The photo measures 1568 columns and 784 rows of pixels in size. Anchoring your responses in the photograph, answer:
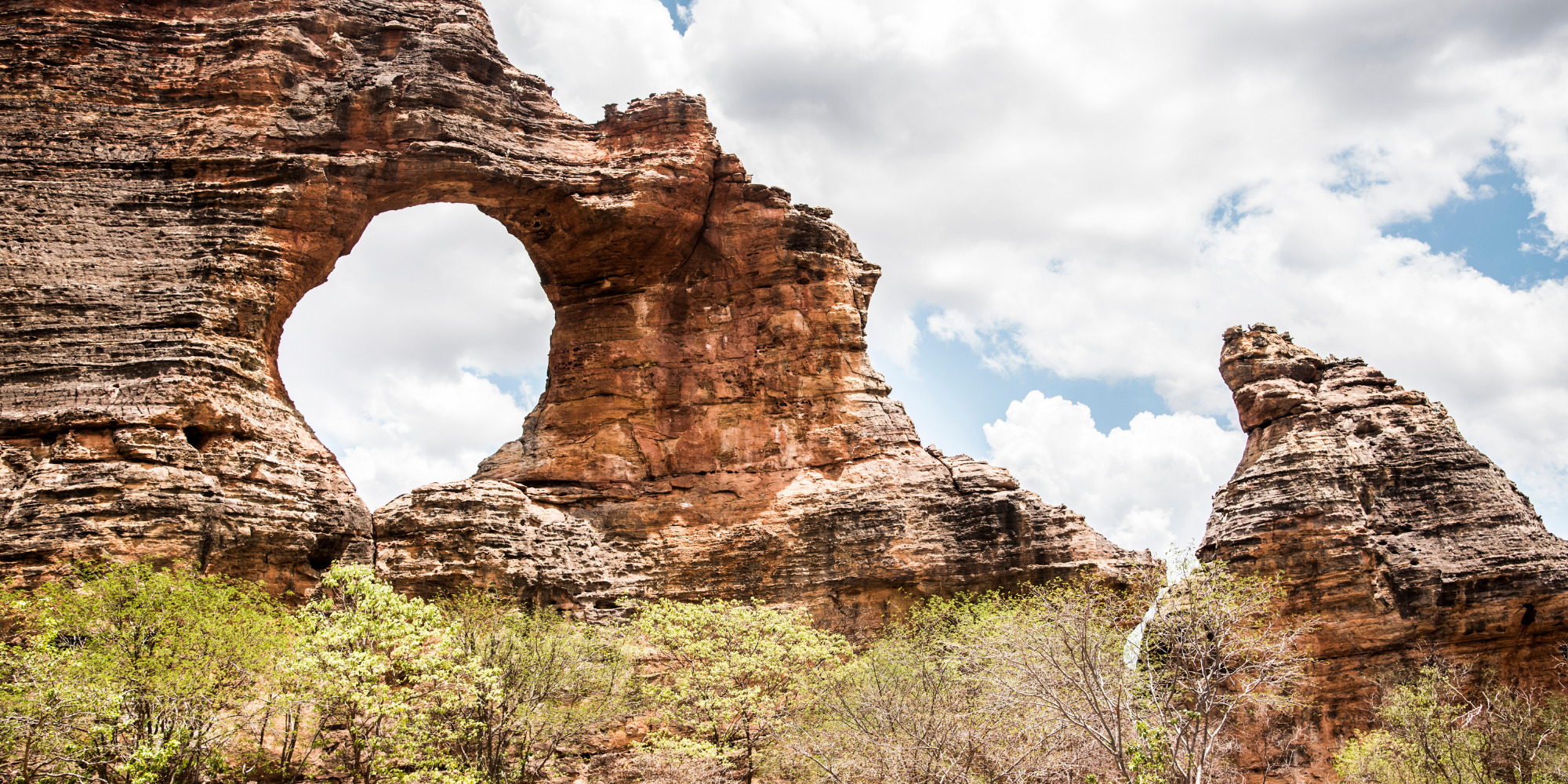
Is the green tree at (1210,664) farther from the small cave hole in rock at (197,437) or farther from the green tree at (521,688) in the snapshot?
the small cave hole in rock at (197,437)

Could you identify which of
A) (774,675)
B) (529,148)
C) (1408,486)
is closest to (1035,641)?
(774,675)

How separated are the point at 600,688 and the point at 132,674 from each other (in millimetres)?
9993

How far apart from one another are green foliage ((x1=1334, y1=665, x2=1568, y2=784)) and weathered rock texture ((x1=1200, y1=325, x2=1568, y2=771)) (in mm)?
909

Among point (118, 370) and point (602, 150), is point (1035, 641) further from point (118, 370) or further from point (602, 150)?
point (118, 370)

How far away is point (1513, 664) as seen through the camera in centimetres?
2909

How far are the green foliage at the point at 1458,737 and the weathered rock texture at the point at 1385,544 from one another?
91cm

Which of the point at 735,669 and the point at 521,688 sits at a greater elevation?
the point at 735,669

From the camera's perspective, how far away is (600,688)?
2539 centimetres

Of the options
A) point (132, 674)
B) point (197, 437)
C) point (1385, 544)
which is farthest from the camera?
point (1385, 544)

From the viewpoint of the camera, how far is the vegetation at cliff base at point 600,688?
752 inches

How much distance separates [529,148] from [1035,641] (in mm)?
20905

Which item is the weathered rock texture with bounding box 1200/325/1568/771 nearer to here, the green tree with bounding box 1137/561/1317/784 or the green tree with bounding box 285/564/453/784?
the green tree with bounding box 1137/561/1317/784

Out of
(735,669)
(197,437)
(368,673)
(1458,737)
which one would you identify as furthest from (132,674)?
(1458,737)

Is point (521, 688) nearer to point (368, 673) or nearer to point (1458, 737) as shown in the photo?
point (368, 673)
